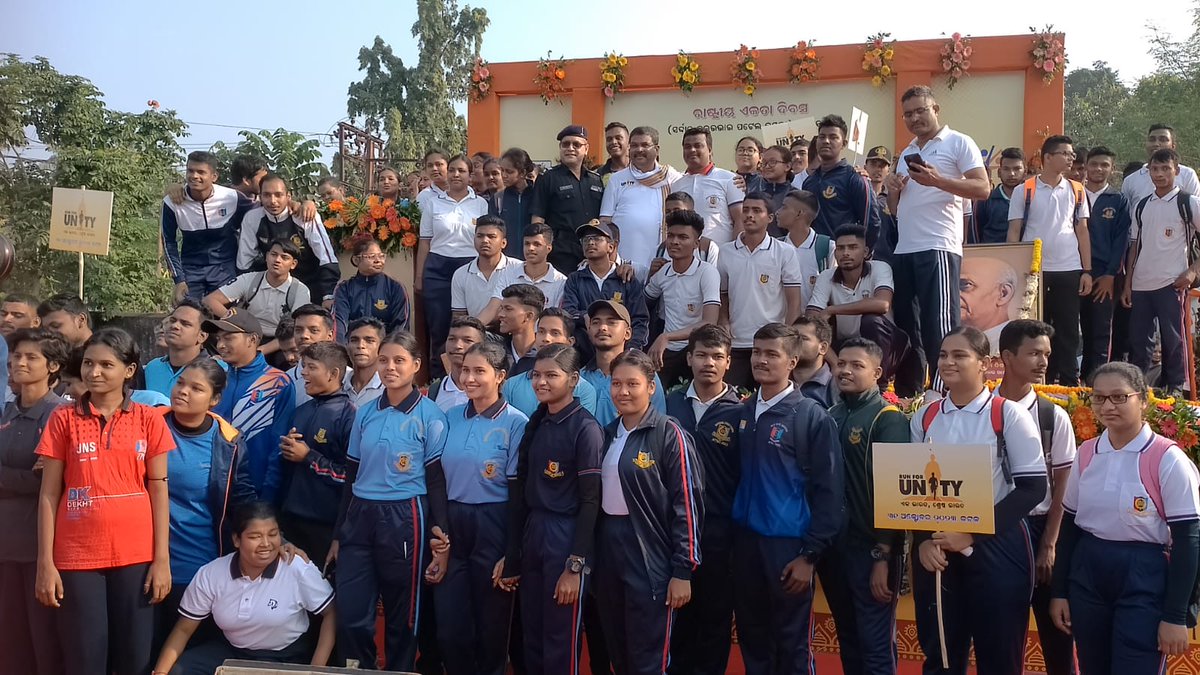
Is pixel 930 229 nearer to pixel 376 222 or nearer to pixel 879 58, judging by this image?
pixel 376 222

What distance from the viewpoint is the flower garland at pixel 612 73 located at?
1429 centimetres

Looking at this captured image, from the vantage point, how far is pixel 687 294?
6801 mm

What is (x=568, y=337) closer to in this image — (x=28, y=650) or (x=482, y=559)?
(x=482, y=559)

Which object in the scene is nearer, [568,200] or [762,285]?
[762,285]

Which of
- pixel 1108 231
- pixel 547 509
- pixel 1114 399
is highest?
pixel 1108 231

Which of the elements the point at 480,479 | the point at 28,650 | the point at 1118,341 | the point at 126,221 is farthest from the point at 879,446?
the point at 126,221

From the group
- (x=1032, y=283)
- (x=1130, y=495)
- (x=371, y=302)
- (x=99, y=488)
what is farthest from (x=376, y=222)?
(x=1130, y=495)

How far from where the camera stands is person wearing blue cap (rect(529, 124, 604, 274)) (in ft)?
26.9

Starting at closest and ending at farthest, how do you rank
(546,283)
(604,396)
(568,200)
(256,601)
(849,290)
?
(256,601) < (604,396) < (849,290) < (546,283) < (568,200)

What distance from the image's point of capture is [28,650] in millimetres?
4852

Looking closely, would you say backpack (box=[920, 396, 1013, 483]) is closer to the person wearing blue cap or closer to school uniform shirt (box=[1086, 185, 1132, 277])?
the person wearing blue cap

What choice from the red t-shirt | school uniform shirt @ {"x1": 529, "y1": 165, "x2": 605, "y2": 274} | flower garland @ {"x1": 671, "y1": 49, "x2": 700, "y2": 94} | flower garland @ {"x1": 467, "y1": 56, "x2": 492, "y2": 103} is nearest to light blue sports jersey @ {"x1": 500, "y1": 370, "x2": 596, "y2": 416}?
the red t-shirt

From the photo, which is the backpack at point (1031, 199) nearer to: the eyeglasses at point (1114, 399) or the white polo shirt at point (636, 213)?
the white polo shirt at point (636, 213)

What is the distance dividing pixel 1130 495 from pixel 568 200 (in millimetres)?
5110
